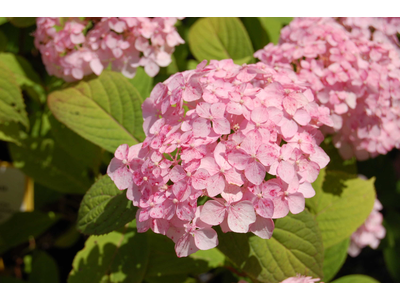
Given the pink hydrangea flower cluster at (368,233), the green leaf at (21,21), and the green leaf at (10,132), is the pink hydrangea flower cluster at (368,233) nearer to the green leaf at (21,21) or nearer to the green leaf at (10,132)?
the green leaf at (10,132)

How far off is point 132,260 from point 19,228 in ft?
2.55

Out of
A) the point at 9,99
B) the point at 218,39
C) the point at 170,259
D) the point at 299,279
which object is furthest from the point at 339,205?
the point at 9,99

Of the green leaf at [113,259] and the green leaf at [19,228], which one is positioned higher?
the green leaf at [113,259]

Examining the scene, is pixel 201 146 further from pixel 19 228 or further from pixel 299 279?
pixel 19 228

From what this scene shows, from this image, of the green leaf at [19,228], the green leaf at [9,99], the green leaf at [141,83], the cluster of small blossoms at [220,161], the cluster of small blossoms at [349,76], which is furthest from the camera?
the green leaf at [19,228]

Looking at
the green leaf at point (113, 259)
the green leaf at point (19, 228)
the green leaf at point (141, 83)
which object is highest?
the green leaf at point (141, 83)

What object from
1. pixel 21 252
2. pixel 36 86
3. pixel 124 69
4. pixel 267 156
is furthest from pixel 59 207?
pixel 267 156

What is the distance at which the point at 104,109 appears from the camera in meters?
1.18

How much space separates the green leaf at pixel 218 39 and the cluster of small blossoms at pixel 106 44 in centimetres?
32

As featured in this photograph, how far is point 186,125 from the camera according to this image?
76cm

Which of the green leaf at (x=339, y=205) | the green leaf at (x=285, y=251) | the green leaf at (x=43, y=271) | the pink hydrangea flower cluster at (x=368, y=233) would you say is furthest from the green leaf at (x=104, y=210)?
the pink hydrangea flower cluster at (x=368, y=233)

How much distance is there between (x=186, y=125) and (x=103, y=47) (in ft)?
1.86

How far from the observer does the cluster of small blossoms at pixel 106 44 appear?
1.15 meters

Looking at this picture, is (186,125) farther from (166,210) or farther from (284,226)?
(284,226)
